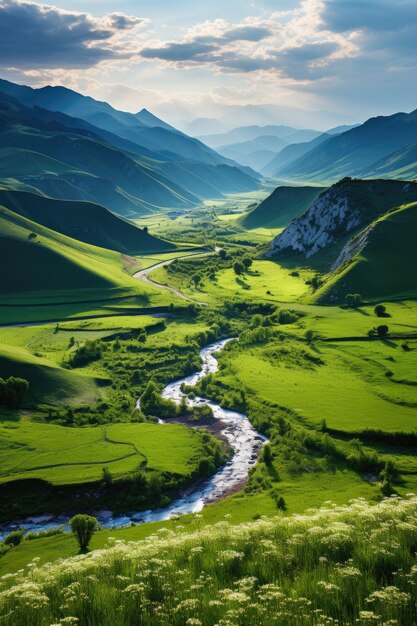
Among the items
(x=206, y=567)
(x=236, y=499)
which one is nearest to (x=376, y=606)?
(x=206, y=567)

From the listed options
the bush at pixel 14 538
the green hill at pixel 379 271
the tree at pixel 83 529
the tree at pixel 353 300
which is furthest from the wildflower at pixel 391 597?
the green hill at pixel 379 271

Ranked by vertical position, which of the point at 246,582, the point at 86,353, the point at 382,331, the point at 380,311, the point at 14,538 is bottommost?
the point at 14,538

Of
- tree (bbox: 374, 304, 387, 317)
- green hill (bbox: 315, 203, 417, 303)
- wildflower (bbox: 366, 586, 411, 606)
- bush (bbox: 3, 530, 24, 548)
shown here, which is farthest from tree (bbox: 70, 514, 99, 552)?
green hill (bbox: 315, 203, 417, 303)

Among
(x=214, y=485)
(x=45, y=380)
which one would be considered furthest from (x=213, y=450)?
(x=45, y=380)

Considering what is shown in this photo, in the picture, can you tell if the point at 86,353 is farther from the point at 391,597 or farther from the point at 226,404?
the point at 391,597

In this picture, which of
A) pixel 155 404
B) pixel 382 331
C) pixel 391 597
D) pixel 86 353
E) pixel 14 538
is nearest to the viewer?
pixel 391 597

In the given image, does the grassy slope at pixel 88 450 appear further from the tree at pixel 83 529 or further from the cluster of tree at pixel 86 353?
the cluster of tree at pixel 86 353
